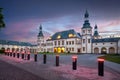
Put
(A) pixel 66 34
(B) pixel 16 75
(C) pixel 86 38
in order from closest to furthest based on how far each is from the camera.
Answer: (B) pixel 16 75, (C) pixel 86 38, (A) pixel 66 34

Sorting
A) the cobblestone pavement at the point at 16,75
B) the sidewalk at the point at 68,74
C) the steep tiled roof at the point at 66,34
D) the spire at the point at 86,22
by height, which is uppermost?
the spire at the point at 86,22

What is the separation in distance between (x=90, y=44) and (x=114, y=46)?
1004 centimetres

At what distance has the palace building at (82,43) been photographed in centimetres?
6187

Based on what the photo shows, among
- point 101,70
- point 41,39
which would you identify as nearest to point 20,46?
point 41,39

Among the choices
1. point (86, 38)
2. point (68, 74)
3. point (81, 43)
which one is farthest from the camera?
point (81, 43)

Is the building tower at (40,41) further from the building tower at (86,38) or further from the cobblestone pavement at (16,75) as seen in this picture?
the cobblestone pavement at (16,75)

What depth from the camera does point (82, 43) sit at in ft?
219

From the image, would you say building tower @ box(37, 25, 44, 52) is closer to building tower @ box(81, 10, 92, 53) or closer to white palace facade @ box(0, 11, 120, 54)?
white palace facade @ box(0, 11, 120, 54)

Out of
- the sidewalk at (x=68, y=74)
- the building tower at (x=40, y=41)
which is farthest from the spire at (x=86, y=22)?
the sidewalk at (x=68, y=74)

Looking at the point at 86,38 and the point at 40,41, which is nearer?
the point at 86,38

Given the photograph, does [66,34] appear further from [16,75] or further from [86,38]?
[16,75]

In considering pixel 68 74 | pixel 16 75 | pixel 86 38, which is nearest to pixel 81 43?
pixel 86 38

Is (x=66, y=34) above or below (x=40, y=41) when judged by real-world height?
above

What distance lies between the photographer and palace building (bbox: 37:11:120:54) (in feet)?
203
